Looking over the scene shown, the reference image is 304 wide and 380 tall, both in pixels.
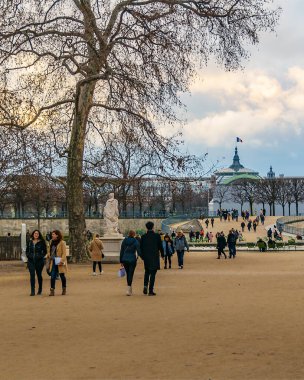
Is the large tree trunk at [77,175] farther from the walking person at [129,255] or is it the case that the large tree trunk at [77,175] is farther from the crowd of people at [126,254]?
the walking person at [129,255]

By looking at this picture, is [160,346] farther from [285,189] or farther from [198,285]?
[285,189]

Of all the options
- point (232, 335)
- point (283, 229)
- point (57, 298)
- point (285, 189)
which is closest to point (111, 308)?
point (57, 298)

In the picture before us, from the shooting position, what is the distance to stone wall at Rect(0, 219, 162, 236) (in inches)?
3499

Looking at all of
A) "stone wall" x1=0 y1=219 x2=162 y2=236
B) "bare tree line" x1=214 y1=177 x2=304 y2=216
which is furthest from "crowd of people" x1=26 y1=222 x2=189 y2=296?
"bare tree line" x1=214 y1=177 x2=304 y2=216

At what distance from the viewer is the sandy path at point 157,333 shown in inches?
346

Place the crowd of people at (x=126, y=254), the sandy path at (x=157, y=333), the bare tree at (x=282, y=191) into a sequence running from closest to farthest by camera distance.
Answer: the sandy path at (x=157, y=333) → the crowd of people at (x=126, y=254) → the bare tree at (x=282, y=191)

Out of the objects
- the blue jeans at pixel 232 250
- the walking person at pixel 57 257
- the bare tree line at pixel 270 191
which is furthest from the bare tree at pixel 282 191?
the walking person at pixel 57 257

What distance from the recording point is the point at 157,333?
11578 mm

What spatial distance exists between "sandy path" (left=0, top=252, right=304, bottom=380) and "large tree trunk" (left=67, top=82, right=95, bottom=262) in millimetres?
13552

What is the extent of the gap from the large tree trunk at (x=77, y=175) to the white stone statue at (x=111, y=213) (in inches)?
44.5

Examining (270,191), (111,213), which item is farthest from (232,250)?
(270,191)

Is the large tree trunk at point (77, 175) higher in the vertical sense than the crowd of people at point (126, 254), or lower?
higher

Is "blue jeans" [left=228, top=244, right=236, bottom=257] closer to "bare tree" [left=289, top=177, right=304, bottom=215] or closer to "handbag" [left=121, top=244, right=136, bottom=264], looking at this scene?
"handbag" [left=121, top=244, right=136, bottom=264]

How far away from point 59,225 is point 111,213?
189 ft
